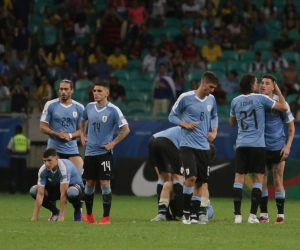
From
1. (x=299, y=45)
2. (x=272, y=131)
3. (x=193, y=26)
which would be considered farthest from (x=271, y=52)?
(x=272, y=131)

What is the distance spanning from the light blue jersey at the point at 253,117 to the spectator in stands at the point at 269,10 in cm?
1448

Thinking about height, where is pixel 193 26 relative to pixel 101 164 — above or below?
above

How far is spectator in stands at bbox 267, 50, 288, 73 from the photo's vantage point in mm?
24734

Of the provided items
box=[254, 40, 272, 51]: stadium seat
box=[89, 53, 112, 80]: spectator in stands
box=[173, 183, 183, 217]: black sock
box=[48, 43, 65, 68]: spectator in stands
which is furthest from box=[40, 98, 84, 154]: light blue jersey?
box=[254, 40, 272, 51]: stadium seat

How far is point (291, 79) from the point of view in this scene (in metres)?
24.1

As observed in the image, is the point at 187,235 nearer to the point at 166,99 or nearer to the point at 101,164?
the point at 101,164

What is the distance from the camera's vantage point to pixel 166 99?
23.5 m

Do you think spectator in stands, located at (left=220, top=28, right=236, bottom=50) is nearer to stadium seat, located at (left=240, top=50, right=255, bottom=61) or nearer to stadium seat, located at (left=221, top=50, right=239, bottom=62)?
stadium seat, located at (left=221, top=50, right=239, bottom=62)

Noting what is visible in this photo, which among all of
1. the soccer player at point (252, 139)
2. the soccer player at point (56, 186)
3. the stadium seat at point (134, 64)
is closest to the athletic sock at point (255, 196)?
the soccer player at point (252, 139)

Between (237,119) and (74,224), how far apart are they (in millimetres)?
2698

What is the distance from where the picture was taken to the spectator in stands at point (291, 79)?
2375 centimetres

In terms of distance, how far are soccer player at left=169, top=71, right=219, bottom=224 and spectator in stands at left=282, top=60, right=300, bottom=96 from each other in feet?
36.2

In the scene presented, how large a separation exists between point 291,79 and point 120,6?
6050 millimetres

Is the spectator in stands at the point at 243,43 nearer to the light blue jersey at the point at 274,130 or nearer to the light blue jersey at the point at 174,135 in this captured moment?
the light blue jersey at the point at 174,135
